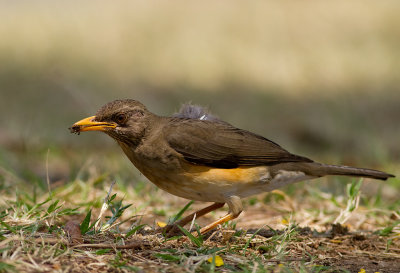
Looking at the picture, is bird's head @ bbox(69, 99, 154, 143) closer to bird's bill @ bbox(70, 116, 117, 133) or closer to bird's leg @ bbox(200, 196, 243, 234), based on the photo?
bird's bill @ bbox(70, 116, 117, 133)

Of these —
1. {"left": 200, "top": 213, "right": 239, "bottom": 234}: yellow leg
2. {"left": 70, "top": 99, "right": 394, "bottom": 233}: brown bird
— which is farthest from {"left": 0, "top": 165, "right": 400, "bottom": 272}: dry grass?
{"left": 70, "top": 99, "right": 394, "bottom": 233}: brown bird

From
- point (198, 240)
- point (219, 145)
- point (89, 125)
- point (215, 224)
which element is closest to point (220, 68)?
point (219, 145)

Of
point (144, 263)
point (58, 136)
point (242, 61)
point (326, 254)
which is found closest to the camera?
point (144, 263)

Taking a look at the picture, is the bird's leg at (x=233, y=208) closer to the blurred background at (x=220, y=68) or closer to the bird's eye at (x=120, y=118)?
the bird's eye at (x=120, y=118)

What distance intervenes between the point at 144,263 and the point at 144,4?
13060 mm

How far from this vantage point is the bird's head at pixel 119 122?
5.69 metres

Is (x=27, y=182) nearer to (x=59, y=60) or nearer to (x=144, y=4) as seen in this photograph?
(x=59, y=60)

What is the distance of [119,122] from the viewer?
5785 mm

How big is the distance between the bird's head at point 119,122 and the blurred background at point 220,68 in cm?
473

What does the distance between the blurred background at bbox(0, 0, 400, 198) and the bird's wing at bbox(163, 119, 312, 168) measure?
4.63m

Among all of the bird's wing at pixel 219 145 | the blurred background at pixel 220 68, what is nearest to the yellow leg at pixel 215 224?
the bird's wing at pixel 219 145

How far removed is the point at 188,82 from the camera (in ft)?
46.2

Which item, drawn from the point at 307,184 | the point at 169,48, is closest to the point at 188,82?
the point at 169,48

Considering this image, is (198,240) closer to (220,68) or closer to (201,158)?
(201,158)
